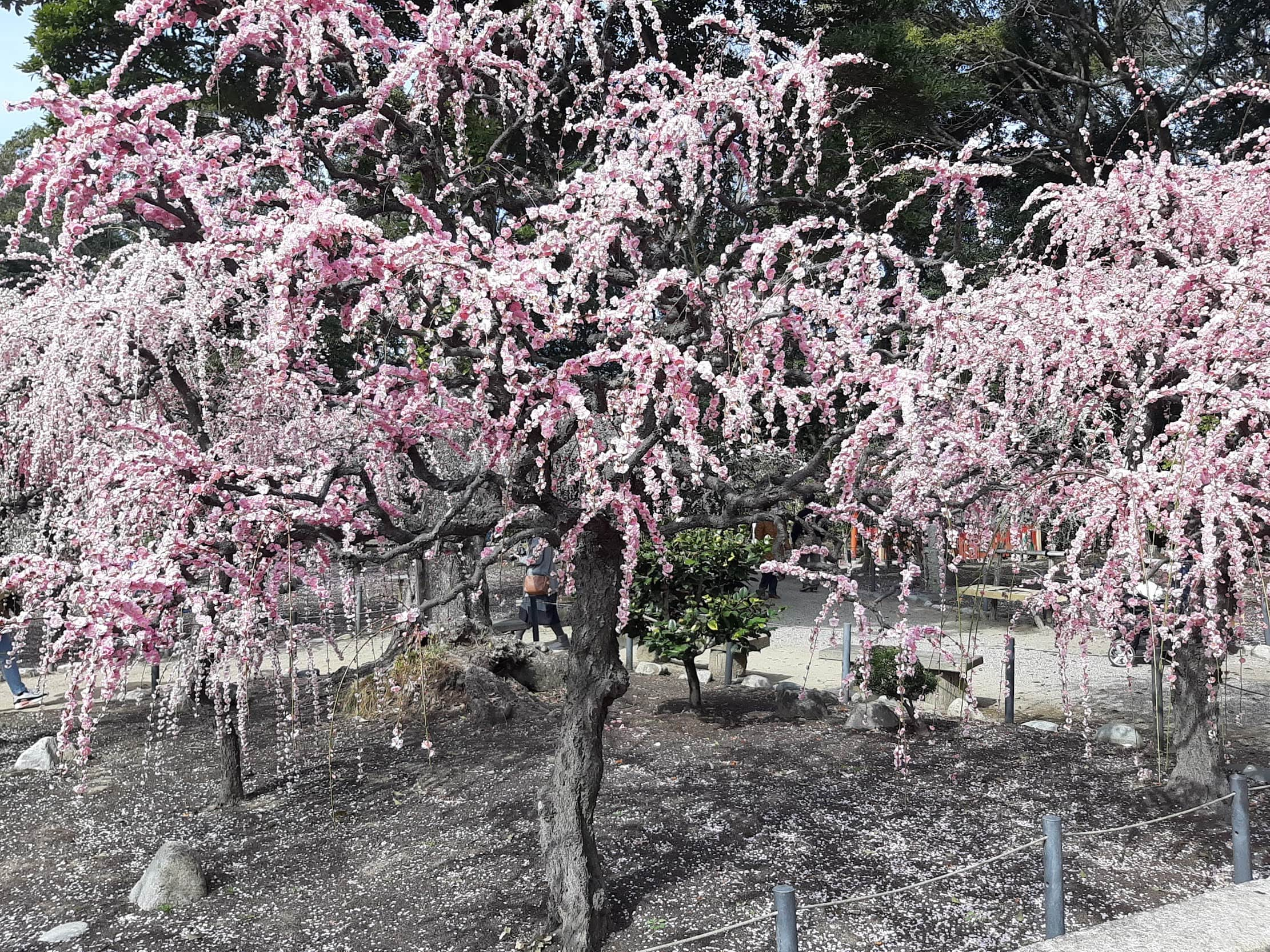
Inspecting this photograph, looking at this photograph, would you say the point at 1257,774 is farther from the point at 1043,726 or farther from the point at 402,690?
the point at 402,690

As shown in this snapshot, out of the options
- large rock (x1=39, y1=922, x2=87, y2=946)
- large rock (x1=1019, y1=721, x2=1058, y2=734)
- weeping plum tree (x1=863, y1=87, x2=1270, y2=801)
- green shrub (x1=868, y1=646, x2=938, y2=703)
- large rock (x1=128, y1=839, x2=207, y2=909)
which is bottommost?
large rock (x1=1019, y1=721, x2=1058, y2=734)

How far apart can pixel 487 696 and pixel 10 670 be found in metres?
5.72

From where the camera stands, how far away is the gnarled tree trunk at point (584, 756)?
4.26 m

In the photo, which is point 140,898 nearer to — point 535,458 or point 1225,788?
point 535,458

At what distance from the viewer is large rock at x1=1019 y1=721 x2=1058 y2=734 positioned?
781 centimetres

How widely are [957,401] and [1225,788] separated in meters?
3.20

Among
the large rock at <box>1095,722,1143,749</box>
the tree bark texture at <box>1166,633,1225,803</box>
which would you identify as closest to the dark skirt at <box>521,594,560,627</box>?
the large rock at <box>1095,722,1143,749</box>

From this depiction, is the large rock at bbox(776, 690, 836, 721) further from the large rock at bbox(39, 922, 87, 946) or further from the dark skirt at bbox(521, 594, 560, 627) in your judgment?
the large rock at bbox(39, 922, 87, 946)

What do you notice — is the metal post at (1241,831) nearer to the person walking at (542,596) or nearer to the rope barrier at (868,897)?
the rope barrier at (868,897)

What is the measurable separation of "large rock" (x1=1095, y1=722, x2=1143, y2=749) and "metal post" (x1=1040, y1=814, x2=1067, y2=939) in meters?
3.82

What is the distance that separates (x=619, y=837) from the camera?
554 centimetres

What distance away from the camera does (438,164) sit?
17.8ft

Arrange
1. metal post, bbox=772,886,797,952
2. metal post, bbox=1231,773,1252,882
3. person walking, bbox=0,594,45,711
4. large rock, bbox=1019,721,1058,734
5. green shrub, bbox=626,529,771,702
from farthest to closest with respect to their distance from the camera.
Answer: person walking, bbox=0,594,45,711
green shrub, bbox=626,529,771,702
large rock, bbox=1019,721,1058,734
metal post, bbox=1231,773,1252,882
metal post, bbox=772,886,797,952

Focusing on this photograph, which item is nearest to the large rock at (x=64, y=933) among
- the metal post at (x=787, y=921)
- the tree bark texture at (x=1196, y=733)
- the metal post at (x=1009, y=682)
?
the metal post at (x=787, y=921)
